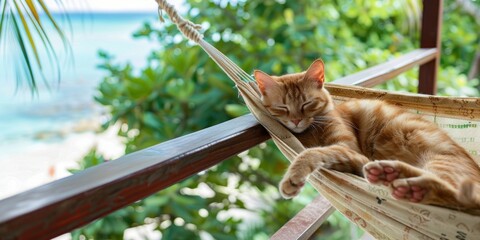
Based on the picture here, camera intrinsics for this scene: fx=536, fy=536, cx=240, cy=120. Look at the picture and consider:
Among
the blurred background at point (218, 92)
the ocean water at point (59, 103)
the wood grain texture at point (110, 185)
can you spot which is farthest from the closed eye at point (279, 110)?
the ocean water at point (59, 103)

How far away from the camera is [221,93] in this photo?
277cm

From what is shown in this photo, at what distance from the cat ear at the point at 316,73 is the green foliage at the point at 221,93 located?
1237mm

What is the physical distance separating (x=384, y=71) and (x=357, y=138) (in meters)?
0.52

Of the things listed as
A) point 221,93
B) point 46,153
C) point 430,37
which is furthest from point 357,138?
point 46,153

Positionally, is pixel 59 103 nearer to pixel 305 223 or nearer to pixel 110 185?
pixel 305 223

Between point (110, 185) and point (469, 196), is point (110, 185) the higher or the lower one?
the higher one

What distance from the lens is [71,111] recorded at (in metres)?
9.90

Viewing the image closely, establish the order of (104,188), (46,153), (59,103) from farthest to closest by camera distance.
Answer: (59,103)
(46,153)
(104,188)

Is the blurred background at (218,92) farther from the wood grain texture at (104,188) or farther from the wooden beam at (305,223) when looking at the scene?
the wood grain texture at (104,188)

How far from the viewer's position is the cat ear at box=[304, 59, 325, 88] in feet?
4.30

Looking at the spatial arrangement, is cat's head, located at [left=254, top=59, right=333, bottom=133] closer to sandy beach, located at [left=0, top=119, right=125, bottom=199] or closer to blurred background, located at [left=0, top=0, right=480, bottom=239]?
blurred background, located at [left=0, top=0, right=480, bottom=239]

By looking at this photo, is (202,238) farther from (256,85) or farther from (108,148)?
(108,148)

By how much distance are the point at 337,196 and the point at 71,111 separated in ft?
31.2

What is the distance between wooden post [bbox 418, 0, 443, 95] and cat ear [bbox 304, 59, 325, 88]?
1105 mm
